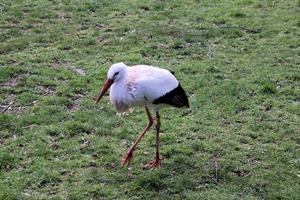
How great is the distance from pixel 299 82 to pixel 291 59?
84 centimetres

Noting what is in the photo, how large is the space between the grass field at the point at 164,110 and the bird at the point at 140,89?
1.72ft

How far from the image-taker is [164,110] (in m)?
7.48

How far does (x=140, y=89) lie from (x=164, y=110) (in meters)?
1.66

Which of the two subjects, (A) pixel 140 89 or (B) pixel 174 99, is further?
(B) pixel 174 99

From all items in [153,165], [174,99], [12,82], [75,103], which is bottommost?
[153,165]

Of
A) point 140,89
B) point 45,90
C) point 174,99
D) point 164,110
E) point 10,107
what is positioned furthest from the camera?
point 45,90

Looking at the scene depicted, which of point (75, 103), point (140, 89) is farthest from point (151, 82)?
point (75, 103)

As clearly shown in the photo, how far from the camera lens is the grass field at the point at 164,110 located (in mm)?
5945

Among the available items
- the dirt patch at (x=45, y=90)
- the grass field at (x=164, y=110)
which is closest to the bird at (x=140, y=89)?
the grass field at (x=164, y=110)

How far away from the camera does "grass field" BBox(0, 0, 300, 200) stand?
19.5 feet

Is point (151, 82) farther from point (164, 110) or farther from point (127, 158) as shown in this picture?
point (164, 110)

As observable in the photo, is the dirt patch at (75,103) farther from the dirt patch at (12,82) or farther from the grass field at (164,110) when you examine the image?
the dirt patch at (12,82)

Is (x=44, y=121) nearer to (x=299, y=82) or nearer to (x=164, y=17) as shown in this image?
(x=299, y=82)

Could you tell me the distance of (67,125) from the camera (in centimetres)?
A: 693
